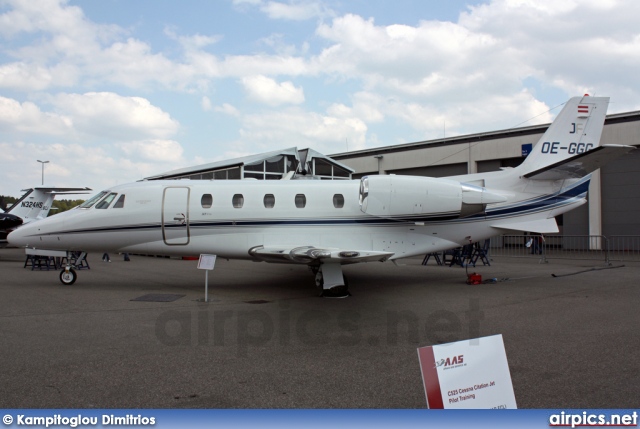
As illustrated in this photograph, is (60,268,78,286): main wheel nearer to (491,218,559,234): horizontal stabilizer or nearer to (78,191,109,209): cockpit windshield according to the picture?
(78,191,109,209): cockpit windshield

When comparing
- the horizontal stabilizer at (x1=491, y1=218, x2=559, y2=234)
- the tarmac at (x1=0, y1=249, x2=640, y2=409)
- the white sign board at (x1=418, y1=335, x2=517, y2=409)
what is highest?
the horizontal stabilizer at (x1=491, y1=218, x2=559, y2=234)

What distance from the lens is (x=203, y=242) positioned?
12.3 meters

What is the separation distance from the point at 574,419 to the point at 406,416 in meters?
1.38

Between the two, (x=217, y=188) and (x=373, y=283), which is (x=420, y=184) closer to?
(x=373, y=283)

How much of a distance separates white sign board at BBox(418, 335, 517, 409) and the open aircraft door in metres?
10.4

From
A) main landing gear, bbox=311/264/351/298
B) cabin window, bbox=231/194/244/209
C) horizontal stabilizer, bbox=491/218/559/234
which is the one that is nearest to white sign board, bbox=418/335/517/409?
main landing gear, bbox=311/264/351/298

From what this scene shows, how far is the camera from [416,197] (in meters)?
11.5

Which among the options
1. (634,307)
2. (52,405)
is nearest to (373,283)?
(634,307)

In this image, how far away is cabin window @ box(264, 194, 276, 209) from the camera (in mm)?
12242

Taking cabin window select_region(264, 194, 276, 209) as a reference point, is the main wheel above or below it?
below

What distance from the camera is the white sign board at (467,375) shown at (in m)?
2.74

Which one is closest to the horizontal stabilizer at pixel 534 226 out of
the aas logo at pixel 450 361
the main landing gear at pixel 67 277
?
the aas logo at pixel 450 361

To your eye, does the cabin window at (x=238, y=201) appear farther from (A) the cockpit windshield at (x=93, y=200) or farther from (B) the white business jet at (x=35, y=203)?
(B) the white business jet at (x=35, y=203)

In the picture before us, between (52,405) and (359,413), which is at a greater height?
(359,413)
